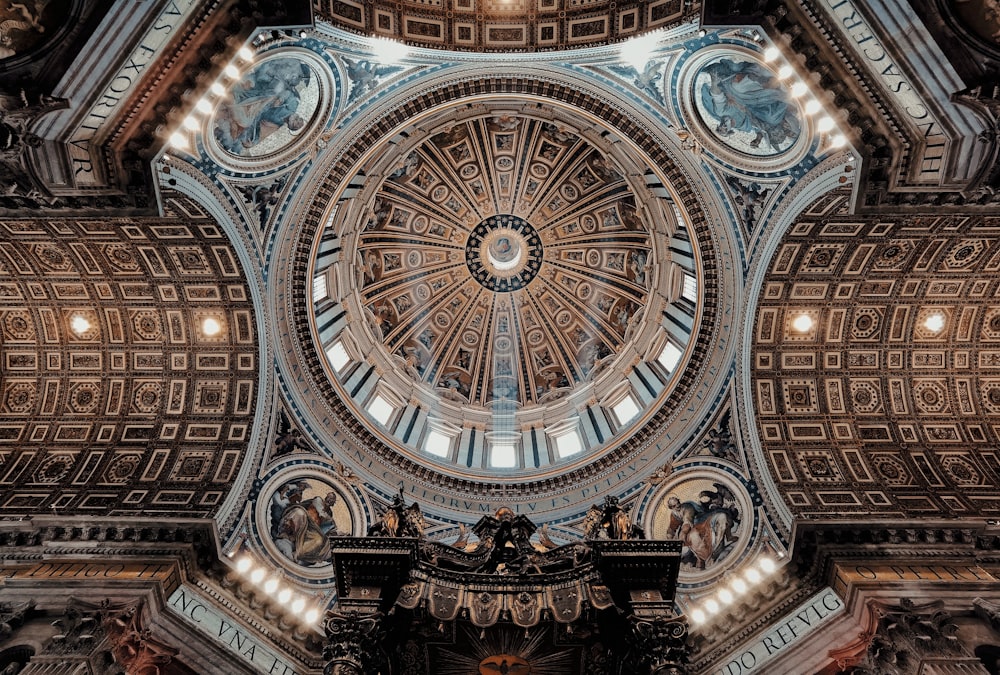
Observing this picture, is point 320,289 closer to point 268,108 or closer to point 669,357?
point 268,108

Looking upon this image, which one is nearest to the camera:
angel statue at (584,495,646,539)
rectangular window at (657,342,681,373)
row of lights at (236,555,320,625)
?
angel statue at (584,495,646,539)

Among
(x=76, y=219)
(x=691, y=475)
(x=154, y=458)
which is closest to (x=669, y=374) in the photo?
(x=691, y=475)

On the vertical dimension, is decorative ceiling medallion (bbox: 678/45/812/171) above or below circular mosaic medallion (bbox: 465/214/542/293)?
below

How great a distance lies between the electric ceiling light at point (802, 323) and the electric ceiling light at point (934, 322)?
3.06m

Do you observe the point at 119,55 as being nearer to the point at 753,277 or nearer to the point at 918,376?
the point at 753,277

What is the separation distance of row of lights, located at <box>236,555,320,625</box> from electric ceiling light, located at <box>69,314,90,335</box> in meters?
7.50

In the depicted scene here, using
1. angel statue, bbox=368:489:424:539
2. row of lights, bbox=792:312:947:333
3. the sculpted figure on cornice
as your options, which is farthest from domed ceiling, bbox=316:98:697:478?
the sculpted figure on cornice

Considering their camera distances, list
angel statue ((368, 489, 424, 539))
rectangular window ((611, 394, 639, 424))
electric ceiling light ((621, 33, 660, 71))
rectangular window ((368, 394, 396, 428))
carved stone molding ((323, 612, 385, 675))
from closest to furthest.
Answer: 1. carved stone molding ((323, 612, 385, 675))
2. angel statue ((368, 489, 424, 539))
3. electric ceiling light ((621, 33, 660, 71))
4. rectangular window ((611, 394, 639, 424))
5. rectangular window ((368, 394, 396, 428))

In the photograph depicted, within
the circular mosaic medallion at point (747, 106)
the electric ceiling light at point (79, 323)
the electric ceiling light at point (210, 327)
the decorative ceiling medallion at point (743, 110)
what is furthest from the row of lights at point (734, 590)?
the electric ceiling light at point (79, 323)

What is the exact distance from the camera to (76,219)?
14.1 m

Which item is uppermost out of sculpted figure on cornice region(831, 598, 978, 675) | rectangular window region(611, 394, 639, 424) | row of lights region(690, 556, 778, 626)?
rectangular window region(611, 394, 639, 424)

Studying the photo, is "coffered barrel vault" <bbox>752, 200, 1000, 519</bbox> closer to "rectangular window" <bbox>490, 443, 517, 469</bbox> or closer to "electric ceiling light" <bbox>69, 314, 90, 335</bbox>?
"rectangular window" <bbox>490, 443, 517, 469</bbox>

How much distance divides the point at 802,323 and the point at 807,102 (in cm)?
593

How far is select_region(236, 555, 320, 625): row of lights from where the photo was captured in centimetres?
1664
